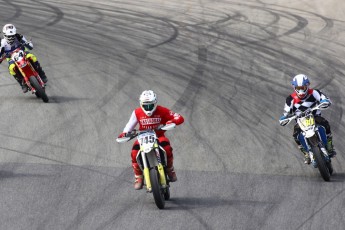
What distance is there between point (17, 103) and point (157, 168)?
25.2 feet

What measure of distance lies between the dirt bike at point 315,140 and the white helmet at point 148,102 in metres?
2.70

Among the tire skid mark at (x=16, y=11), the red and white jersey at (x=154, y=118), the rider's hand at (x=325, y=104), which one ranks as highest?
the red and white jersey at (x=154, y=118)

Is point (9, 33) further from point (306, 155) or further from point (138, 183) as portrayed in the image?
point (306, 155)

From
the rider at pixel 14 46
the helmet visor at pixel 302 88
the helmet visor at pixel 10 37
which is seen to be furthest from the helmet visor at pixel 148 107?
the helmet visor at pixel 10 37

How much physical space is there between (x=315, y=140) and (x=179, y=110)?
5.24m

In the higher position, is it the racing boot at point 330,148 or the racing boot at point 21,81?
the racing boot at point 330,148

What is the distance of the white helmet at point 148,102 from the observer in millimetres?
13328

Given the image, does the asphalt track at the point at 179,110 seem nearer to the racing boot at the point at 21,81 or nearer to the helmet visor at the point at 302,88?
the racing boot at the point at 21,81

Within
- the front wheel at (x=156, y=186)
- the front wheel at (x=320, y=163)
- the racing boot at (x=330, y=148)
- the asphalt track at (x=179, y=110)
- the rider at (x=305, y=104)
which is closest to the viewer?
the front wheel at (x=156, y=186)

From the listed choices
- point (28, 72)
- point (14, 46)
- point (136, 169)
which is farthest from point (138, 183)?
point (14, 46)

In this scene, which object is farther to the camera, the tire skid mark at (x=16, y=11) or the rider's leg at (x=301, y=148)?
the tire skid mark at (x=16, y=11)

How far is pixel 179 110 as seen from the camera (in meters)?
19.2

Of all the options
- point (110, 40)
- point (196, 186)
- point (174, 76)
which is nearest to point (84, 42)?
point (110, 40)

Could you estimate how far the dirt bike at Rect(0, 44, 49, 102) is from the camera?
64.6 ft
